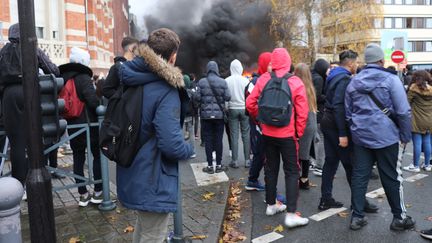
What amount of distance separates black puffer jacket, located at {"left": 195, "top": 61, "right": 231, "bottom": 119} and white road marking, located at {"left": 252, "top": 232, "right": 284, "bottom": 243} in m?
2.74

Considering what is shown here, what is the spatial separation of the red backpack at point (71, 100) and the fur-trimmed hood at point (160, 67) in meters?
2.13

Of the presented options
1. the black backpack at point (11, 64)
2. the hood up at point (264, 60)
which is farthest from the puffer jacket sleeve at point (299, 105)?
the black backpack at point (11, 64)

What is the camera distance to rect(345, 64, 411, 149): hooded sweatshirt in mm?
3934

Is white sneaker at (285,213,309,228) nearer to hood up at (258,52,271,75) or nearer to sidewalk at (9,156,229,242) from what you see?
sidewalk at (9,156,229,242)

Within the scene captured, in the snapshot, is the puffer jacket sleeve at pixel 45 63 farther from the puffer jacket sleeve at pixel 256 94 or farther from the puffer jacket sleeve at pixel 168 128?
the puffer jacket sleeve at pixel 256 94

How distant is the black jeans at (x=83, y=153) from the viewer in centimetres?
474

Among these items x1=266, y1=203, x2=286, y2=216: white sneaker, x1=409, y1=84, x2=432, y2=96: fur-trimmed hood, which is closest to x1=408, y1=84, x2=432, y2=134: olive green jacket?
x1=409, y1=84, x2=432, y2=96: fur-trimmed hood

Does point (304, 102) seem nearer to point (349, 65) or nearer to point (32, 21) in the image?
point (349, 65)

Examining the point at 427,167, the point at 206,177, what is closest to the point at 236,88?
the point at 206,177

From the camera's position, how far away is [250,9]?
24.4 meters

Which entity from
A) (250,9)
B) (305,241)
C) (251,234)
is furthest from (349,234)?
(250,9)

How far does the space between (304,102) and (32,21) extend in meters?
2.76

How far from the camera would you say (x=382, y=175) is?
162 inches

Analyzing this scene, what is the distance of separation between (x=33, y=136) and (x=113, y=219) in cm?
180
